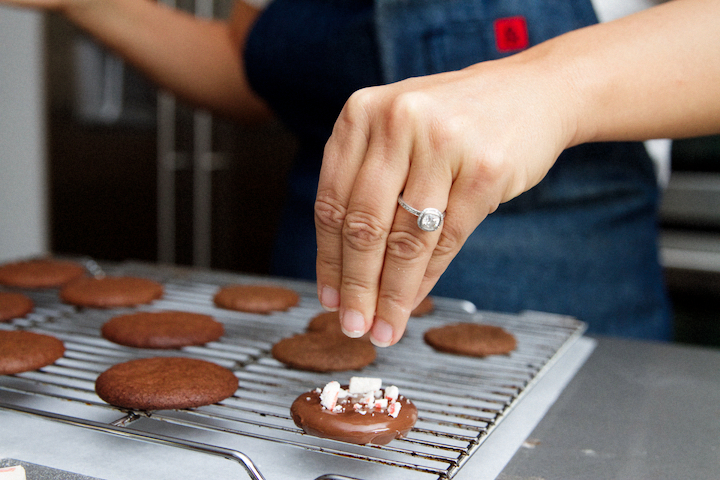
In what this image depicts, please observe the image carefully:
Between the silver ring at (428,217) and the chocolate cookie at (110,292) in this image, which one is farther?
the chocolate cookie at (110,292)

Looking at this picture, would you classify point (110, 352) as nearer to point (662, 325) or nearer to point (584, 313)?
point (584, 313)

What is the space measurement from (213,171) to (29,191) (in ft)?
2.72

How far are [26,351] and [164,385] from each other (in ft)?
0.66

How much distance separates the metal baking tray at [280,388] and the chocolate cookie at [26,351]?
2 cm

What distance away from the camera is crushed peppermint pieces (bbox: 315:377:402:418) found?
713 mm

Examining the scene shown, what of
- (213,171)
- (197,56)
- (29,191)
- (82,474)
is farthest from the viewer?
(213,171)

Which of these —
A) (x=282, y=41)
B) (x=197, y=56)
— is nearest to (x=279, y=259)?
(x=282, y=41)

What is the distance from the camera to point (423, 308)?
119cm

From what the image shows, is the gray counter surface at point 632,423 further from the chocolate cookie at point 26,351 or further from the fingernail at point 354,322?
the chocolate cookie at point 26,351

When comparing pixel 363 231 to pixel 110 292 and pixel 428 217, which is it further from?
pixel 110 292

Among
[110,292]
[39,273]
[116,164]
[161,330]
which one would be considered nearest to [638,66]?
[161,330]

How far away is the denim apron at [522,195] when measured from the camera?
119cm

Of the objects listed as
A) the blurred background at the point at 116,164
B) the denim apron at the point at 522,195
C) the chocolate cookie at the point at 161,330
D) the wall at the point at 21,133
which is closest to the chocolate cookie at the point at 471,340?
the denim apron at the point at 522,195

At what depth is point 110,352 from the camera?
0.96 m
